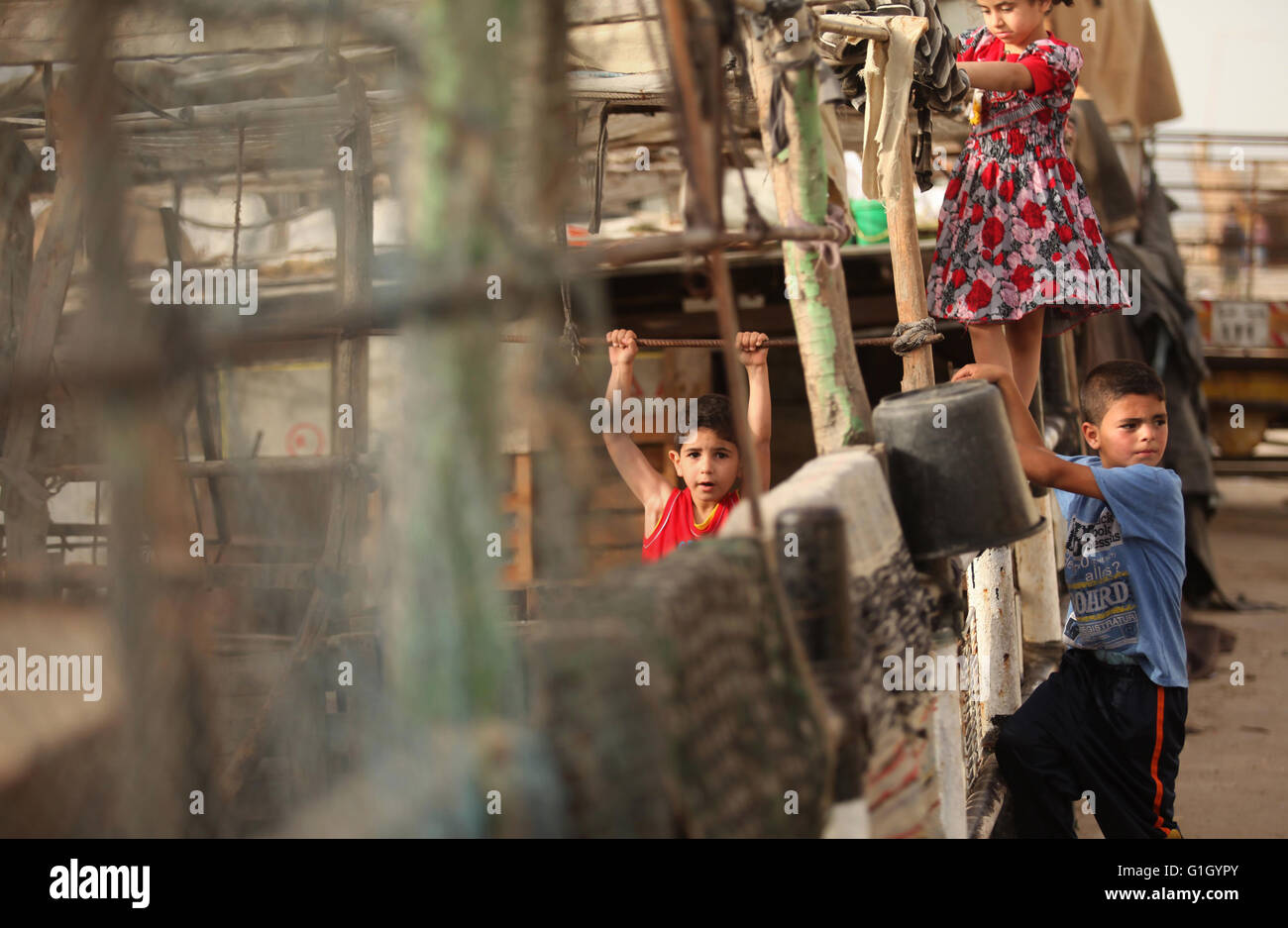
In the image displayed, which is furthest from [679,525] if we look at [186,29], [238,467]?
[186,29]

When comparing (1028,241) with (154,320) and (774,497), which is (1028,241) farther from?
(154,320)

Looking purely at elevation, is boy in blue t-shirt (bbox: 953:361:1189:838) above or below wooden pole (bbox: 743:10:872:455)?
below

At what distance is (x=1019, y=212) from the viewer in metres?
2.84

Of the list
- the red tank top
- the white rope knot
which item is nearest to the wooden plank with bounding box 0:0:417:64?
the white rope knot

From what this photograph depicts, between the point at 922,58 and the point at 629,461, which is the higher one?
the point at 922,58

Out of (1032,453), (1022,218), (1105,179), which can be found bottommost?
(1032,453)

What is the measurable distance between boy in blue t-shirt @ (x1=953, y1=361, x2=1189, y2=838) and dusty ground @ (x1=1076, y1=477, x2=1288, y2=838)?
4.13 ft

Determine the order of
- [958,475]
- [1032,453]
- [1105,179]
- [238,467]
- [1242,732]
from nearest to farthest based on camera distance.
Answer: [238,467] < [958,475] < [1032,453] < [1242,732] < [1105,179]

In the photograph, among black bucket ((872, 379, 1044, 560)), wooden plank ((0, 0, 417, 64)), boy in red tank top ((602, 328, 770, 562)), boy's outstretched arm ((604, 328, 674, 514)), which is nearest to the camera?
wooden plank ((0, 0, 417, 64))

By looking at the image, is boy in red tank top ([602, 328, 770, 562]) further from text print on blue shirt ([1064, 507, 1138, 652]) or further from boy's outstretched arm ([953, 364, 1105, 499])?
text print on blue shirt ([1064, 507, 1138, 652])

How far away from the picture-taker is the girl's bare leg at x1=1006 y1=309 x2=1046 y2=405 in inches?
116

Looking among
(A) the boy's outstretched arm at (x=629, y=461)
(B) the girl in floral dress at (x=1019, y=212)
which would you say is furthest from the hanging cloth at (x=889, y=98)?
(A) the boy's outstretched arm at (x=629, y=461)

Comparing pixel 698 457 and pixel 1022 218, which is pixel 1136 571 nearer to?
pixel 1022 218

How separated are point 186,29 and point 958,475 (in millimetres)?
1490
